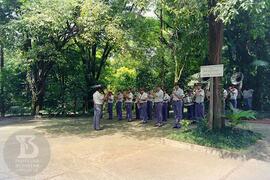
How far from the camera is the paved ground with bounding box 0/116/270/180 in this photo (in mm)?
6645

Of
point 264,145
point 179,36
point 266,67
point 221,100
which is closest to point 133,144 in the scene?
point 221,100

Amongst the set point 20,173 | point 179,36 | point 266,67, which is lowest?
point 20,173

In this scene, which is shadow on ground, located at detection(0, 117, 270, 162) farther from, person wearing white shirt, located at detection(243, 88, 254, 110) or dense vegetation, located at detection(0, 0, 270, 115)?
person wearing white shirt, located at detection(243, 88, 254, 110)

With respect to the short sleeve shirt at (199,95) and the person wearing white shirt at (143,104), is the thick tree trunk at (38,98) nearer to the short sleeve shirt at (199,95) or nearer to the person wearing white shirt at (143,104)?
the person wearing white shirt at (143,104)

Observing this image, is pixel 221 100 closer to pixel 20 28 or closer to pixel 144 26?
pixel 144 26

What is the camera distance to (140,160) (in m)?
7.68

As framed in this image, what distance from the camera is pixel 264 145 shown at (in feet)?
29.5

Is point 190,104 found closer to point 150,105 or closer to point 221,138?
point 150,105

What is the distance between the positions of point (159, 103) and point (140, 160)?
491cm

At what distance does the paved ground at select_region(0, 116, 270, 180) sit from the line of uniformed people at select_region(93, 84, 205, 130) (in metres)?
1.62

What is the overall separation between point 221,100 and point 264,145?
1890 mm

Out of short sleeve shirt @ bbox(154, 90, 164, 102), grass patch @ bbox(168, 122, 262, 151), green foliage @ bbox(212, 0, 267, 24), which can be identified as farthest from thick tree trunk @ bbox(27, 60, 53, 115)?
green foliage @ bbox(212, 0, 267, 24)

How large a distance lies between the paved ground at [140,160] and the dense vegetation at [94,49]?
4.81 meters

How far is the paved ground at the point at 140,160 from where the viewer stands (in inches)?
262
